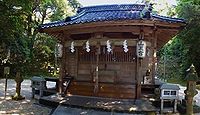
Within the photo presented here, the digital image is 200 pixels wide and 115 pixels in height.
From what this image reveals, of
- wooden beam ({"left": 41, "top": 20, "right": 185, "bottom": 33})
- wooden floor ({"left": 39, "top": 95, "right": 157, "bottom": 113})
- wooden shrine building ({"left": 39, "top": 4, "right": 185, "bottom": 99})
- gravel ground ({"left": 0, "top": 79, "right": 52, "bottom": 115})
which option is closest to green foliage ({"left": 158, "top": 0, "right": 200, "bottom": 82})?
wooden shrine building ({"left": 39, "top": 4, "right": 185, "bottom": 99})

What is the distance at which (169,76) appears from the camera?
30.7 m

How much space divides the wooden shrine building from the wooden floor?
0.47 meters

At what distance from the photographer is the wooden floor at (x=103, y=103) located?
8.94 meters

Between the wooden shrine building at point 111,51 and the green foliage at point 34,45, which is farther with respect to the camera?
the green foliage at point 34,45

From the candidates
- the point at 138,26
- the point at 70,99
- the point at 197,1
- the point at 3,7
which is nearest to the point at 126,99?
the point at 70,99

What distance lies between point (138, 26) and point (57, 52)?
3.81 metres

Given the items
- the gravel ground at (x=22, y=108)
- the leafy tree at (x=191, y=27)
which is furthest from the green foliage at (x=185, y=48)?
the gravel ground at (x=22, y=108)

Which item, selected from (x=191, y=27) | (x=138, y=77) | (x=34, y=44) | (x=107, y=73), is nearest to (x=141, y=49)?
(x=138, y=77)

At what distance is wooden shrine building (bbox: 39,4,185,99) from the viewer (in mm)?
10070

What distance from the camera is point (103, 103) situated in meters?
9.74

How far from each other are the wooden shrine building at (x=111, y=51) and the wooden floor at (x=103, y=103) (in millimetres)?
470

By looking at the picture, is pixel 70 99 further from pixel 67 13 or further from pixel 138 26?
pixel 67 13

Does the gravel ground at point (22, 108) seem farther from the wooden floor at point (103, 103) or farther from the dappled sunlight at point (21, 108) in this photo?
the wooden floor at point (103, 103)

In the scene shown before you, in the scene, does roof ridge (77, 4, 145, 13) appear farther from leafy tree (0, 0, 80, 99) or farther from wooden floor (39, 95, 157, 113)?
leafy tree (0, 0, 80, 99)
